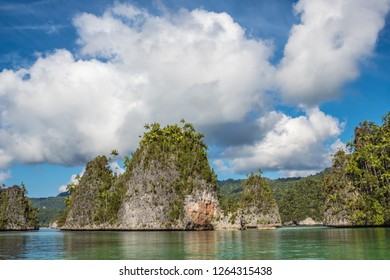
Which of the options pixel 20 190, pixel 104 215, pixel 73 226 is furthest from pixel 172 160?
pixel 20 190

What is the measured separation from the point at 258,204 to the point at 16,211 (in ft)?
251

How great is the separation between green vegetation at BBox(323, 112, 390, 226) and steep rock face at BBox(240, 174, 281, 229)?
29370mm

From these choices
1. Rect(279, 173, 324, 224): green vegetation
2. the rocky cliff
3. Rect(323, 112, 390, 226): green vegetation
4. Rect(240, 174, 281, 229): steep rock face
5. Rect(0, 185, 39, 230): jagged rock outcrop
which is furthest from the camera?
Rect(279, 173, 324, 224): green vegetation

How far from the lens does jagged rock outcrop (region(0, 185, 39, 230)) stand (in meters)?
126

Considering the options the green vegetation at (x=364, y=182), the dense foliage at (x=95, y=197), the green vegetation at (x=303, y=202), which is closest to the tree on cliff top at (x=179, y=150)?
the dense foliage at (x=95, y=197)

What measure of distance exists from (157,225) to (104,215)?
23.5 metres

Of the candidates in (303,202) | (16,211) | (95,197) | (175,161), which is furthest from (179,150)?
(303,202)

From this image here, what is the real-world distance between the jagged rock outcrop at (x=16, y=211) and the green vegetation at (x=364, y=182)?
90.3 meters

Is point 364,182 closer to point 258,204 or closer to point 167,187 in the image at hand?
point 167,187

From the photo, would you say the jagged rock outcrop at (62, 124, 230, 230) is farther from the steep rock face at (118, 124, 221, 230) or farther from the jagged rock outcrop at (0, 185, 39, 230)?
the jagged rock outcrop at (0, 185, 39, 230)

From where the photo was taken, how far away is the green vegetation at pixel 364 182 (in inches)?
3150

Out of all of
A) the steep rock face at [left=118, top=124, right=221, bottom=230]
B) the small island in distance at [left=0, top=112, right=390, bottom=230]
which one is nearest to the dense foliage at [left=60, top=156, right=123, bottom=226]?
the small island in distance at [left=0, top=112, right=390, bottom=230]

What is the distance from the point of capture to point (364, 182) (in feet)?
271
